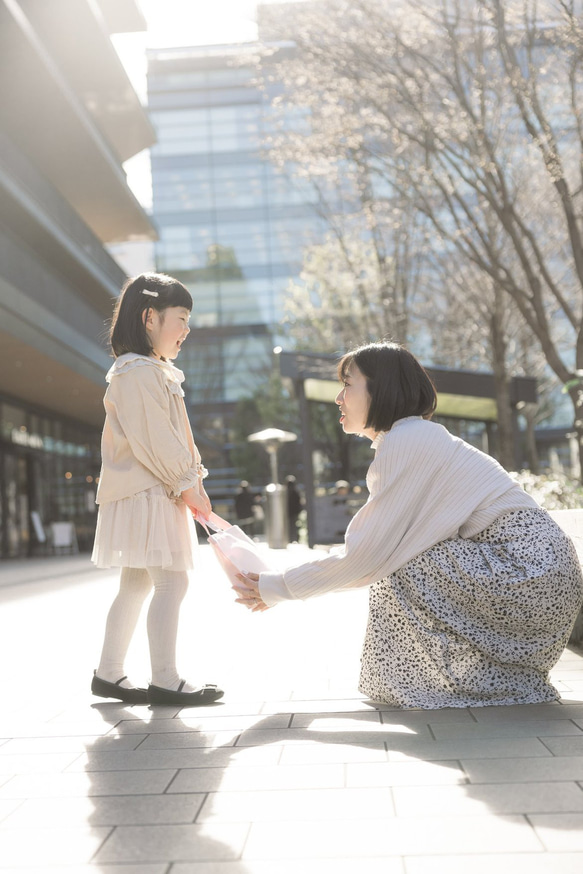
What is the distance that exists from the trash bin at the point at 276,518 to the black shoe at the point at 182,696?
17810 mm

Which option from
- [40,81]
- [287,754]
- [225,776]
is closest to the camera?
[225,776]

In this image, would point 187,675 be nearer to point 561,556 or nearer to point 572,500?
point 561,556

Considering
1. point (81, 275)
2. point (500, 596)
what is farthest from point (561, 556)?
point (81, 275)

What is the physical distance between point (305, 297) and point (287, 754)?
1299 inches

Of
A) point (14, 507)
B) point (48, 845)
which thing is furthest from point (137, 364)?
point (14, 507)

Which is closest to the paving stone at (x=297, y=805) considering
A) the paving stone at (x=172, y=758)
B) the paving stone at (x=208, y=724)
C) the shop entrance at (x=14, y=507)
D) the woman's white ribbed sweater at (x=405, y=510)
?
the paving stone at (x=172, y=758)

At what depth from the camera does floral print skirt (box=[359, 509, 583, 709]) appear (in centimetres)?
381

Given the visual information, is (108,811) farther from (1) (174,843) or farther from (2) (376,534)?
(2) (376,534)

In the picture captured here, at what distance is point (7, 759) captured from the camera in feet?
11.8

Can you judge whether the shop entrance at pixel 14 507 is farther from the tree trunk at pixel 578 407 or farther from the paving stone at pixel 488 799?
the paving stone at pixel 488 799

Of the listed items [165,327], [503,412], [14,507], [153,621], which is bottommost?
[153,621]

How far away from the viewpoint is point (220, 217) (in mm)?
55594

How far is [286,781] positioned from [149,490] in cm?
167

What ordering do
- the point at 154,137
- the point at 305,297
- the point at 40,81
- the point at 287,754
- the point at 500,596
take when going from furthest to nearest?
the point at 305,297
the point at 154,137
the point at 40,81
the point at 500,596
the point at 287,754
